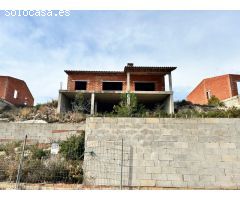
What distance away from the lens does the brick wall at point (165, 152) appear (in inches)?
296

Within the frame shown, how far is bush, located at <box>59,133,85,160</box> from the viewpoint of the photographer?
8.72 m

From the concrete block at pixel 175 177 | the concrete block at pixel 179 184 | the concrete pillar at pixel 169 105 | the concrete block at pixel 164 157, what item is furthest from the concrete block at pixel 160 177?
the concrete pillar at pixel 169 105

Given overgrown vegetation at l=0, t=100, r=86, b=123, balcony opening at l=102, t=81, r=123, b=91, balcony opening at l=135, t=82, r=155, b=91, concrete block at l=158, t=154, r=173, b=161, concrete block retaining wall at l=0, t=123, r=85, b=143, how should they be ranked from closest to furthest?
1. concrete block at l=158, t=154, r=173, b=161
2. concrete block retaining wall at l=0, t=123, r=85, b=143
3. overgrown vegetation at l=0, t=100, r=86, b=123
4. balcony opening at l=135, t=82, r=155, b=91
5. balcony opening at l=102, t=81, r=123, b=91

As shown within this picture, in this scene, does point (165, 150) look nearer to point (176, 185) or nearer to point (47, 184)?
point (176, 185)

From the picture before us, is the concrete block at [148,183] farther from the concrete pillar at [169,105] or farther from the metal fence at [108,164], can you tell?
the concrete pillar at [169,105]

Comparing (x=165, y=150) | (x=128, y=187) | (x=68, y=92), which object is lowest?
(x=128, y=187)

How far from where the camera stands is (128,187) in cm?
731

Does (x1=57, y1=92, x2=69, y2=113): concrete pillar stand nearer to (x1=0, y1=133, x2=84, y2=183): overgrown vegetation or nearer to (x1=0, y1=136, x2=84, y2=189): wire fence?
(x1=0, y1=133, x2=84, y2=183): overgrown vegetation

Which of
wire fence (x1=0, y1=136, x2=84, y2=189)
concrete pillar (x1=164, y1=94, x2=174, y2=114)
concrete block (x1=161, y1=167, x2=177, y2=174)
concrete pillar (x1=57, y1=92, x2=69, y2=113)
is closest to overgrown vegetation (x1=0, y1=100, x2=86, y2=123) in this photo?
concrete pillar (x1=57, y1=92, x2=69, y2=113)

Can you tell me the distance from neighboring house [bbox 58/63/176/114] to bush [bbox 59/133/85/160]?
8396mm

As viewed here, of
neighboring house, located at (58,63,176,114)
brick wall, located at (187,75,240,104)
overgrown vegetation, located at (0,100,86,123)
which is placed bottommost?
overgrown vegetation, located at (0,100,86,123)

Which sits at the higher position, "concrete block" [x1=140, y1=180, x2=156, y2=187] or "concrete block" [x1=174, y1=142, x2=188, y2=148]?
"concrete block" [x1=174, y1=142, x2=188, y2=148]

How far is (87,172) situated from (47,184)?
4.22ft
